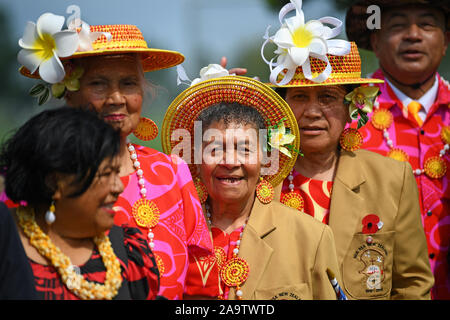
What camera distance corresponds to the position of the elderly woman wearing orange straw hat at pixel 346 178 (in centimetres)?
381

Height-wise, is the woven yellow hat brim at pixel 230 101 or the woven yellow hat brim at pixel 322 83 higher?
the woven yellow hat brim at pixel 322 83

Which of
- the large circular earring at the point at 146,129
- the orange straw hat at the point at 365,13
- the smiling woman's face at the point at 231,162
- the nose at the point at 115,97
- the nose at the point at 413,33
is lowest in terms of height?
the smiling woman's face at the point at 231,162

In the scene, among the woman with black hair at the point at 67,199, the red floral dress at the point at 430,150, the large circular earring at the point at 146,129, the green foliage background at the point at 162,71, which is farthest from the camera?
the green foliage background at the point at 162,71

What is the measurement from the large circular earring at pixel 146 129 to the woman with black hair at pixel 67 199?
1.00m

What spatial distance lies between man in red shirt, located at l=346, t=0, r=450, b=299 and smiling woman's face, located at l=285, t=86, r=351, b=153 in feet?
1.67

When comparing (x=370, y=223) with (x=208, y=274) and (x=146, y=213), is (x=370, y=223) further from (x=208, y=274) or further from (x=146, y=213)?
(x=146, y=213)

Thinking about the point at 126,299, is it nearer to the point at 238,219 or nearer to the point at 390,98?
the point at 238,219

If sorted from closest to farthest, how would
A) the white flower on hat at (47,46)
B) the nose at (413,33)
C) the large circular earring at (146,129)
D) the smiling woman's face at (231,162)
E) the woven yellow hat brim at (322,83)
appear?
the white flower on hat at (47,46), the smiling woman's face at (231,162), the large circular earring at (146,129), the woven yellow hat brim at (322,83), the nose at (413,33)

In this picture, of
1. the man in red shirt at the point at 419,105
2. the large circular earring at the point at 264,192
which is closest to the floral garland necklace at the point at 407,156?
the man in red shirt at the point at 419,105

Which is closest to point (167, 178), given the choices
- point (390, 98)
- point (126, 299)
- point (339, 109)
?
point (126, 299)

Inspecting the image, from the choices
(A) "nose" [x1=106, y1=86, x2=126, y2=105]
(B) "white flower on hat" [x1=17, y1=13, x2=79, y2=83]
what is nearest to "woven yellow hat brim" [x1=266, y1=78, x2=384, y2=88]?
(A) "nose" [x1=106, y1=86, x2=126, y2=105]

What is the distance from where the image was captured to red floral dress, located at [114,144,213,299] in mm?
3111

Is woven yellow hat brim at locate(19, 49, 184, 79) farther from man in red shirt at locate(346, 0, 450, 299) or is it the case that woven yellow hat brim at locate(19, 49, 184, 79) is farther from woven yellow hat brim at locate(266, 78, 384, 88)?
man in red shirt at locate(346, 0, 450, 299)

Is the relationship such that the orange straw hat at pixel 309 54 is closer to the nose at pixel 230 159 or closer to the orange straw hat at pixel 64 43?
the nose at pixel 230 159
